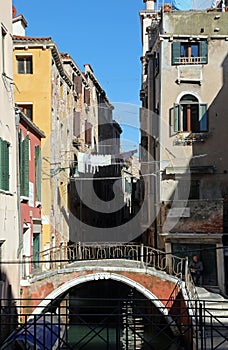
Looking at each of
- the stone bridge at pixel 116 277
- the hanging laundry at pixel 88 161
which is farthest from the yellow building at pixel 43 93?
the stone bridge at pixel 116 277

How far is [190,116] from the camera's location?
2016 cm

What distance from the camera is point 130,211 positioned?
42281mm

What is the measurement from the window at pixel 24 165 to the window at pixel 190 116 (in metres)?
5.67

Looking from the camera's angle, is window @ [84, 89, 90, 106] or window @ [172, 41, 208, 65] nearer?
window @ [172, 41, 208, 65]

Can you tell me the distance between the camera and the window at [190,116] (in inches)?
786

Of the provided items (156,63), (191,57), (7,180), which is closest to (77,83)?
(156,63)

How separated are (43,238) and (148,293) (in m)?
4.60

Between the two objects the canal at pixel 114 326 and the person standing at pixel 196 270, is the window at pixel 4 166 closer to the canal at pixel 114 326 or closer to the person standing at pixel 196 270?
the canal at pixel 114 326

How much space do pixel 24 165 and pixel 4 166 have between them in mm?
2432

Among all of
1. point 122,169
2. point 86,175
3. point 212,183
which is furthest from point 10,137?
point 122,169

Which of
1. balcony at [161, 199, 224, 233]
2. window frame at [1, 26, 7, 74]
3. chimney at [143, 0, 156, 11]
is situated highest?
chimney at [143, 0, 156, 11]

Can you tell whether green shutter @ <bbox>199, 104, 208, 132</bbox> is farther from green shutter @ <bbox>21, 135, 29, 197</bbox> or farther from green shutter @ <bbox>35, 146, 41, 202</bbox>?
green shutter @ <bbox>21, 135, 29, 197</bbox>

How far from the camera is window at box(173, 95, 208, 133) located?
20.0m

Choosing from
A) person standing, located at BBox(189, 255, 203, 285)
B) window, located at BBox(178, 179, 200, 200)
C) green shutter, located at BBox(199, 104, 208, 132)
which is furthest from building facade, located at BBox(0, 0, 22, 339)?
green shutter, located at BBox(199, 104, 208, 132)
